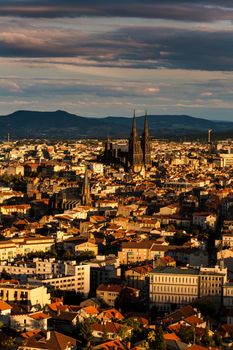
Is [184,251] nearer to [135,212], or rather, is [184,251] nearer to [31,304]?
[31,304]

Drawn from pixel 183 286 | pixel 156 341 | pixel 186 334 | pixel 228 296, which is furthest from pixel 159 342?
pixel 183 286

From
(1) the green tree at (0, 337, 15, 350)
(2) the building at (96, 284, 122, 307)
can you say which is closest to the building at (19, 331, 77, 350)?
(1) the green tree at (0, 337, 15, 350)

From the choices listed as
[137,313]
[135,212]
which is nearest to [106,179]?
[135,212]

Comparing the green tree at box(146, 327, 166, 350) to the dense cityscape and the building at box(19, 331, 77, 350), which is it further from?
the building at box(19, 331, 77, 350)

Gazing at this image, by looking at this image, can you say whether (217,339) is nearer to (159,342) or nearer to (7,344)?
(159,342)

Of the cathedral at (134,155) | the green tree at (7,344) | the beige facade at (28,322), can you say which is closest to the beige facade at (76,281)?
A: the beige facade at (28,322)

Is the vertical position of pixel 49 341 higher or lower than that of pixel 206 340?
higher
